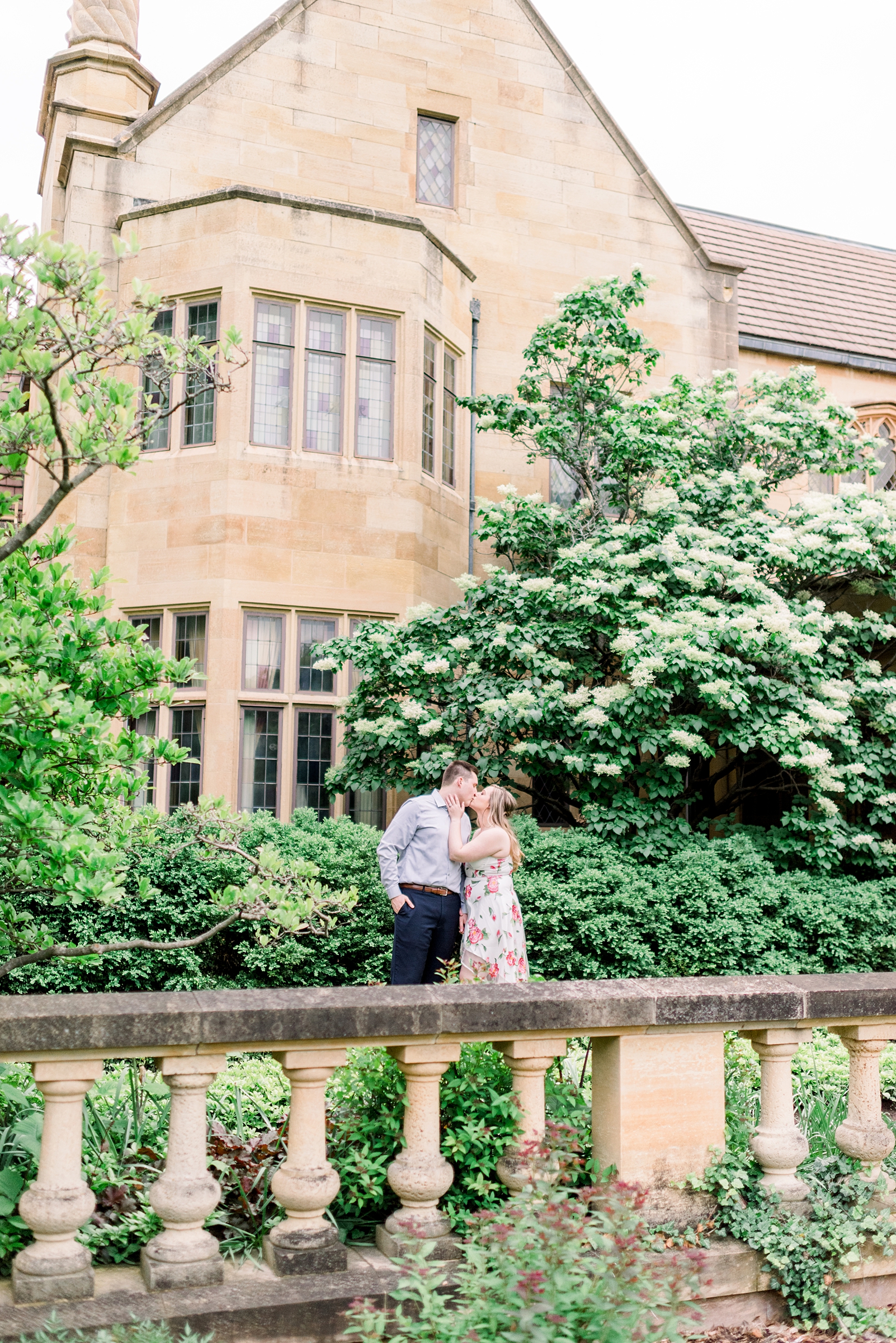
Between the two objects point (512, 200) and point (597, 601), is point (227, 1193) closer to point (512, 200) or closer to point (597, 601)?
point (597, 601)

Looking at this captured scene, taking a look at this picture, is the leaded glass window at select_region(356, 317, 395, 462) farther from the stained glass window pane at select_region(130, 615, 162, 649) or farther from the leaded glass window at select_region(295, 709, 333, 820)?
the leaded glass window at select_region(295, 709, 333, 820)

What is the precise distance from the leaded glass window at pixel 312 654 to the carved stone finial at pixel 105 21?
270 inches

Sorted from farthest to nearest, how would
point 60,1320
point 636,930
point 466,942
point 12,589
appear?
point 636,930, point 466,942, point 12,589, point 60,1320

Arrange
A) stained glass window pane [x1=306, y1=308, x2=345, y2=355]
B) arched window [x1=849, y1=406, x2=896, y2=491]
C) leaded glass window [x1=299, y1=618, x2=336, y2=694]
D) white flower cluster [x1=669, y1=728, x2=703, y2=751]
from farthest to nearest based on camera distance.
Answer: arched window [x1=849, y1=406, x2=896, y2=491] < stained glass window pane [x1=306, y1=308, x2=345, y2=355] < leaded glass window [x1=299, y1=618, x2=336, y2=694] < white flower cluster [x1=669, y1=728, x2=703, y2=751]

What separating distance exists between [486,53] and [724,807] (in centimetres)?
927

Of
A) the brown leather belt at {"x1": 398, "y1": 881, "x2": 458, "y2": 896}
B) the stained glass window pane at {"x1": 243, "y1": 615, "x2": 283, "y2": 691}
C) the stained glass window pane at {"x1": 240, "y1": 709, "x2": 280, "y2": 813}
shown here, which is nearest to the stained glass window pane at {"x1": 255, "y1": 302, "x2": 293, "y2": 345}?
the stained glass window pane at {"x1": 243, "y1": 615, "x2": 283, "y2": 691}

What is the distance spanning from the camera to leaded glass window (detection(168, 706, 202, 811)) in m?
10.7

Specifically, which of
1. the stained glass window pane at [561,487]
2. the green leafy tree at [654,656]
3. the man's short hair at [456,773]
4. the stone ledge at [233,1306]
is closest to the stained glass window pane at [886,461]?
the stained glass window pane at [561,487]

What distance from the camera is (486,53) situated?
1370 centimetres

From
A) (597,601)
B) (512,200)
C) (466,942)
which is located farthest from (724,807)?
(512,200)

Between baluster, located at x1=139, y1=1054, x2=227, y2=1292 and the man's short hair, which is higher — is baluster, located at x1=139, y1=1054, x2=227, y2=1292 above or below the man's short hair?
below

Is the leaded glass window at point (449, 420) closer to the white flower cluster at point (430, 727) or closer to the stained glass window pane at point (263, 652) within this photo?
the stained glass window pane at point (263, 652)

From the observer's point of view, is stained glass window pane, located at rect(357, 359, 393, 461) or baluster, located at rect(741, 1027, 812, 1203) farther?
stained glass window pane, located at rect(357, 359, 393, 461)

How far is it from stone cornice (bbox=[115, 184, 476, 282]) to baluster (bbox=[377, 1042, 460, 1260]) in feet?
31.8
